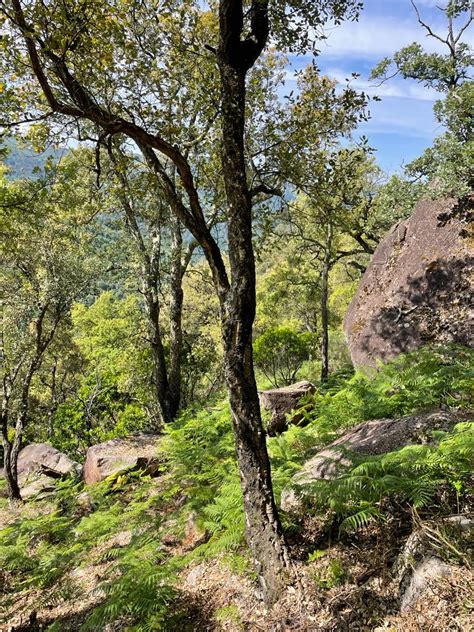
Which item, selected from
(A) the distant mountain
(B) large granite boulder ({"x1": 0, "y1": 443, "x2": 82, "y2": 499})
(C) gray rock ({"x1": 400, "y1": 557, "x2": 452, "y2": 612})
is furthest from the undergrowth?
(A) the distant mountain

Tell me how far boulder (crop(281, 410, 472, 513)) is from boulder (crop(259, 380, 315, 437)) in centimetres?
325

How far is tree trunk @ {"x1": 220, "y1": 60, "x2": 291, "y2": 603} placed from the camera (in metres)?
3.71

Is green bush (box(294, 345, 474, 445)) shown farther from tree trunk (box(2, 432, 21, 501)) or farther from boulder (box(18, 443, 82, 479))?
boulder (box(18, 443, 82, 479))

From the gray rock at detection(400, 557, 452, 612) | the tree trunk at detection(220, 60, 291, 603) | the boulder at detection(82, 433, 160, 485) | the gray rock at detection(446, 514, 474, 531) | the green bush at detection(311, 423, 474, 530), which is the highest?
the tree trunk at detection(220, 60, 291, 603)

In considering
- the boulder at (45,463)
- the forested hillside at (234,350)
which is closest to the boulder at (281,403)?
the forested hillside at (234,350)

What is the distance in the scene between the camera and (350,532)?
4.05 meters

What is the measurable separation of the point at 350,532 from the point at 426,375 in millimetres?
3484

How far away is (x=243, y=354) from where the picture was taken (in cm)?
375

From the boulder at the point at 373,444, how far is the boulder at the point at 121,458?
4.82 meters

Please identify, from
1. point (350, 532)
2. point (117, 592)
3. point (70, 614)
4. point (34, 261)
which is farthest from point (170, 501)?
point (34, 261)

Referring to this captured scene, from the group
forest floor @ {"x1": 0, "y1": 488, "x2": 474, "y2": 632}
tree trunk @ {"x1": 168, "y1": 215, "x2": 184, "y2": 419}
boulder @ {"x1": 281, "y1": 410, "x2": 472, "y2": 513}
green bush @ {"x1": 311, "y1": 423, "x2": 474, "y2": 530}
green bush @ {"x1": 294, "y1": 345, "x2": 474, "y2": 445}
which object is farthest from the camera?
tree trunk @ {"x1": 168, "y1": 215, "x2": 184, "y2": 419}

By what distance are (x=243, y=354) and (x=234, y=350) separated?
0.09m

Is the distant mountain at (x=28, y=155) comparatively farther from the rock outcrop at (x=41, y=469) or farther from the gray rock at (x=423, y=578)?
the rock outcrop at (x=41, y=469)

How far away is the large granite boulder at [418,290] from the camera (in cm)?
923
